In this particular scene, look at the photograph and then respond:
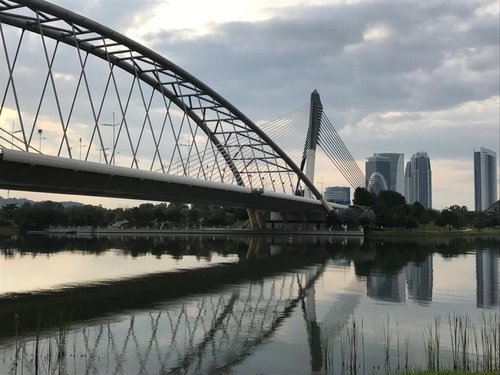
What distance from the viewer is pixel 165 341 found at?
53.4ft

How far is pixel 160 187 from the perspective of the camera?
49562 millimetres

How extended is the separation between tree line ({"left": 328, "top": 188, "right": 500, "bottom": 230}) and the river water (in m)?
77.5

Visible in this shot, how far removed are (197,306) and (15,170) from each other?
56.3ft

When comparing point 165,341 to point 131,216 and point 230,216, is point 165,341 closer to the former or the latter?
point 230,216

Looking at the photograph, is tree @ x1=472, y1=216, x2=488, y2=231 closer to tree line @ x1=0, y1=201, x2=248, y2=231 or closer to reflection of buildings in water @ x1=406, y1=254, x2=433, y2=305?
tree line @ x1=0, y1=201, x2=248, y2=231

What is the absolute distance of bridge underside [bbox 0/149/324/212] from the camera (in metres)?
32.1

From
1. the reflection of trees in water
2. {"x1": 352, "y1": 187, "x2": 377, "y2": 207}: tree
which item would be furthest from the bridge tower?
the reflection of trees in water

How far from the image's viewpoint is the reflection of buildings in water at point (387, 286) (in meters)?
Result: 26.3

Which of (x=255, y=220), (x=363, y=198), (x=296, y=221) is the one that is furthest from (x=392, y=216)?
(x=255, y=220)

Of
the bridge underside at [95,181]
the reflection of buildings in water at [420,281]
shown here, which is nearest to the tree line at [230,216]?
the bridge underside at [95,181]

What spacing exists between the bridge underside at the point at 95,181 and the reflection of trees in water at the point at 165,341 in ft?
47.6

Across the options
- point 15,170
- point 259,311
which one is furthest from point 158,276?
point 259,311

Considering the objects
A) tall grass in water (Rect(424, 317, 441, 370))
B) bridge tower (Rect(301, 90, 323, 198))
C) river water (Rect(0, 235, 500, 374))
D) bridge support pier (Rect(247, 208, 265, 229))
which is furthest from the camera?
bridge support pier (Rect(247, 208, 265, 229))

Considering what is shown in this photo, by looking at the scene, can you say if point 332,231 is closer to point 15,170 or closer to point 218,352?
point 15,170
